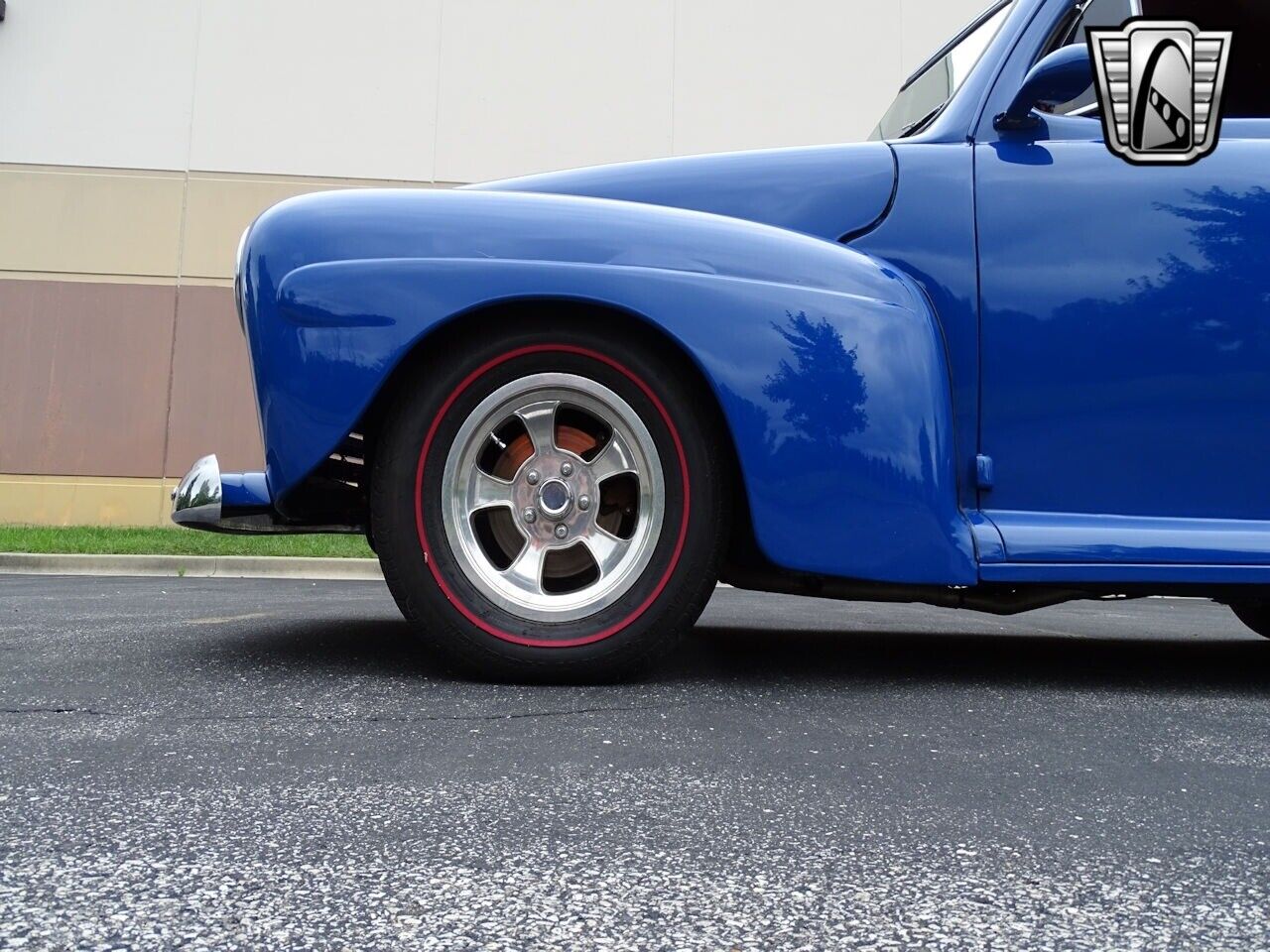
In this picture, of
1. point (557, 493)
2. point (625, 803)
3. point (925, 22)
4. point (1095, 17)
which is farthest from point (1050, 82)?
point (925, 22)

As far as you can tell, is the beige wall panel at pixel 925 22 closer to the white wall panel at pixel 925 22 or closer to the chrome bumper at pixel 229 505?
the white wall panel at pixel 925 22

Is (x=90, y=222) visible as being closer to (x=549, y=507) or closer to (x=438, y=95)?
(x=438, y=95)

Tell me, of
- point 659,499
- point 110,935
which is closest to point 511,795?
point 110,935

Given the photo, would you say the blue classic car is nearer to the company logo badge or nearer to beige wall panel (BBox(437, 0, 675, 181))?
the company logo badge

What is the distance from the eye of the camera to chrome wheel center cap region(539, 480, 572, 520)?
2.47m

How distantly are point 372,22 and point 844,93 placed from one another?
5159 mm

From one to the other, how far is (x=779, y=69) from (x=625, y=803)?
12.2 m

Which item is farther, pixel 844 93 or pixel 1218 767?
pixel 844 93

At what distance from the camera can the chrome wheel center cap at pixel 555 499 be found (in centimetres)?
247

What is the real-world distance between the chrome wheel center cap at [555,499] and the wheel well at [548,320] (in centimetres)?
33

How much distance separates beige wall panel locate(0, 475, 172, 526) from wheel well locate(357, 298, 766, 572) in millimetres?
10156

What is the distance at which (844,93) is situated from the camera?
12.7m

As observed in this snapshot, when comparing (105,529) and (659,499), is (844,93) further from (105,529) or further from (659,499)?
(659,499)

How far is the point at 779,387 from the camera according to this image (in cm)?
242
